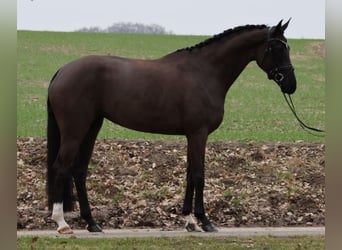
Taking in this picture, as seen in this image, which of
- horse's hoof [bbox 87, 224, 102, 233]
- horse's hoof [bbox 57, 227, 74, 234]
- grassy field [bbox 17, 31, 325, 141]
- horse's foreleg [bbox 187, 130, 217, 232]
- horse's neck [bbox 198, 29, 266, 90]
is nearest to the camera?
horse's hoof [bbox 57, 227, 74, 234]

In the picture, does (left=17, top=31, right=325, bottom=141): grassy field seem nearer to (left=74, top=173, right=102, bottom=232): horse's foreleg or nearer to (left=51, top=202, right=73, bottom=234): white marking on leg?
(left=74, top=173, right=102, bottom=232): horse's foreleg

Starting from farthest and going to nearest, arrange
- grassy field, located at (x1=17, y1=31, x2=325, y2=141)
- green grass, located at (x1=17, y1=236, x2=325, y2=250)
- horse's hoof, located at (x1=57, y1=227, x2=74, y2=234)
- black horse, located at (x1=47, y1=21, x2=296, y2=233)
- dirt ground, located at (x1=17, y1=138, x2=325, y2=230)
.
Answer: grassy field, located at (x1=17, y1=31, x2=325, y2=141), dirt ground, located at (x1=17, y1=138, x2=325, y2=230), black horse, located at (x1=47, y1=21, x2=296, y2=233), horse's hoof, located at (x1=57, y1=227, x2=74, y2=234), green grass, located at (x1=17, y1=236, x2=325, y2=250)

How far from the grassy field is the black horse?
4.74 meters

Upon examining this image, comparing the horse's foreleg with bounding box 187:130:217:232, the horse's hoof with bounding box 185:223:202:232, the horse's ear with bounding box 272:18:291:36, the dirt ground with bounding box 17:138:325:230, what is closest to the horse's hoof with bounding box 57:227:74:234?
the dirt ground with bounding box 17:138:325:230

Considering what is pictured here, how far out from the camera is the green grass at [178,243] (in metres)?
6.05

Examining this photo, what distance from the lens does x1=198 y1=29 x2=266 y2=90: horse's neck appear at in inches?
287

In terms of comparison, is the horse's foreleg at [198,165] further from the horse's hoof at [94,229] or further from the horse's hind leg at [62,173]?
the horse's hind leg at [62,173]

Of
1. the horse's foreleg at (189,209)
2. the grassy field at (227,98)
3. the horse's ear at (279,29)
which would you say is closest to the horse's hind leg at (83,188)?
the horse's foreleg at (189,209)

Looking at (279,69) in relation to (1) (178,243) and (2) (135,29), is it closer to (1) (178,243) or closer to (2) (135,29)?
(1) (178,243)

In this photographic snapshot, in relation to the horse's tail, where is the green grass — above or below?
below

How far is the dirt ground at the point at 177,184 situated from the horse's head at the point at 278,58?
2029 millimetres

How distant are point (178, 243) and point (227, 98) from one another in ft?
46.3
